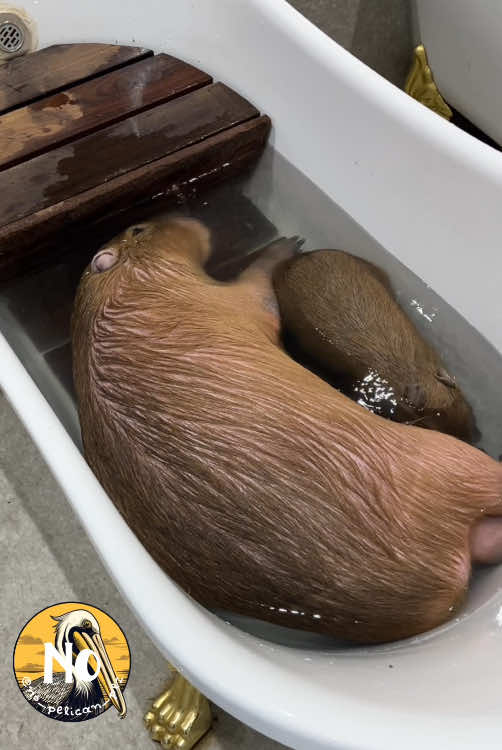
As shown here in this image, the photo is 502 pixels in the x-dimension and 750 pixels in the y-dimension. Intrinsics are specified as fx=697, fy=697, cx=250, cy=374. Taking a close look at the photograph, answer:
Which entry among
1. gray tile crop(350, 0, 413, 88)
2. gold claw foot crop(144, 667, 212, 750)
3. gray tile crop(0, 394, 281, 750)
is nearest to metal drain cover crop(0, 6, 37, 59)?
gray tile crop(0, 394, 281, 750)

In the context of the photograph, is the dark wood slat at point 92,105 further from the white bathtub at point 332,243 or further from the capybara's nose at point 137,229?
the capybara's nose at point 137,229

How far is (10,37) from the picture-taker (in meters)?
1.42

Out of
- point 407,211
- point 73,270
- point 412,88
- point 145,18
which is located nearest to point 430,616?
point 407,211

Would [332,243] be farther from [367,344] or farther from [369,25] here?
[369,25]

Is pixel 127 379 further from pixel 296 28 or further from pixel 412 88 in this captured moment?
pixel 412 88

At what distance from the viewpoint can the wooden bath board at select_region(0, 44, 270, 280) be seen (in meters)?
1.22

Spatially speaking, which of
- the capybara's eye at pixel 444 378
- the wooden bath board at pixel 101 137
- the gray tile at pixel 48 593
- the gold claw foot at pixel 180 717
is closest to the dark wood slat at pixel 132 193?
the wooden bath board at pixel 101 137

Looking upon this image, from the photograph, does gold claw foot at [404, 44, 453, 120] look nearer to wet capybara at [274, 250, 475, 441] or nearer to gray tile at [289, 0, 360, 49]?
gray tile at [289, 0, 360, 49]

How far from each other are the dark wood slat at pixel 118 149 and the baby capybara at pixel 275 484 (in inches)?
15.8

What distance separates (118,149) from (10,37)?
1.26ft

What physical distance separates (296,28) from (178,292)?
58 centimetres

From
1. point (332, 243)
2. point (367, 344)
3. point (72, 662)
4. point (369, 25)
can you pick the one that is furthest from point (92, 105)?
point (72, 662)

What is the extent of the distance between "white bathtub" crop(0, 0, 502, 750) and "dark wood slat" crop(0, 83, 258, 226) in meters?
0.09

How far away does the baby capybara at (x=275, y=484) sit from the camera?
2.53ft
